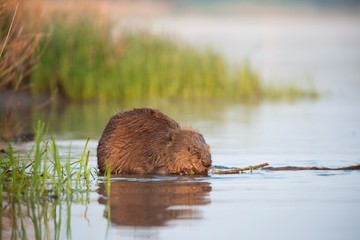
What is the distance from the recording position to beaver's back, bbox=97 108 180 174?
931 cm

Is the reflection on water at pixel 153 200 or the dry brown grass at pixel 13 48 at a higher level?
the dry brown grass at pixel 13 48

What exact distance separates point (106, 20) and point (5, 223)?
39.7 feet

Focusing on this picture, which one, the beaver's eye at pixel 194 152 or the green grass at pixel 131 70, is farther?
the green grass at pixel 131 70

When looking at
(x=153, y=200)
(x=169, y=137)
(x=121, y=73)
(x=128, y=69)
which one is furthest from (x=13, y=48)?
(x=128, y=69)

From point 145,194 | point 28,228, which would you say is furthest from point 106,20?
point 28,228

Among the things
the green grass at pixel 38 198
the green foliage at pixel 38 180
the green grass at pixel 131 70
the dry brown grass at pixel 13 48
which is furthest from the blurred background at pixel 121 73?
the green grass at pixel 38 198

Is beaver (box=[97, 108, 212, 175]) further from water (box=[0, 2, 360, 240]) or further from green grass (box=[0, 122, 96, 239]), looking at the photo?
A: green grass (box=[0, 122, 96, 239])

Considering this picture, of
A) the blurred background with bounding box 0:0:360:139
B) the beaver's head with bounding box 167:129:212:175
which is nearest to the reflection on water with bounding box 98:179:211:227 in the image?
the beaver's head with bounding box 167:129:212:175

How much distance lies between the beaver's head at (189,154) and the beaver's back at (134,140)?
0.37ft

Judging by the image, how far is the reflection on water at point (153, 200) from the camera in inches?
270

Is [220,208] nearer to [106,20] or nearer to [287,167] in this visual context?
[287,167]

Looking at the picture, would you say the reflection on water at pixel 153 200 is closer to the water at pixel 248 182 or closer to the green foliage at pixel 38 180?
the water at pixel 248 182

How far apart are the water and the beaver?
316mm

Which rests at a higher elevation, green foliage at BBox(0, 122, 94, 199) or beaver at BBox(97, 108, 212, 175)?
beaver at BBox(97, 108, 212, 175)
